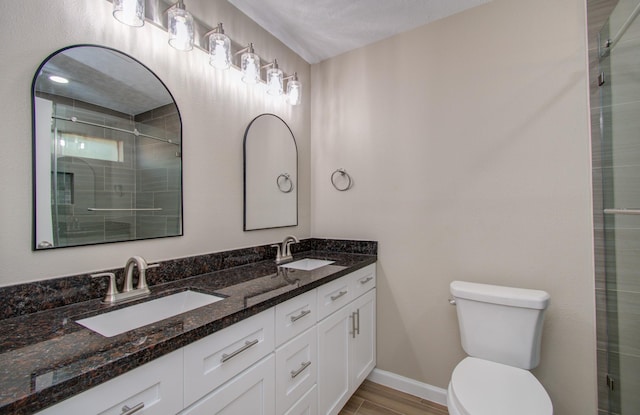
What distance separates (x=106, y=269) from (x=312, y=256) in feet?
4.10

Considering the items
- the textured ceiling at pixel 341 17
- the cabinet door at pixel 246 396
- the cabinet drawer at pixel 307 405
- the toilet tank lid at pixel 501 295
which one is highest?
the textured ceiling at pixel 341 17

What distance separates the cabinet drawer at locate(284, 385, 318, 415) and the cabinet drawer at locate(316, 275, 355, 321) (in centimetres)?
34

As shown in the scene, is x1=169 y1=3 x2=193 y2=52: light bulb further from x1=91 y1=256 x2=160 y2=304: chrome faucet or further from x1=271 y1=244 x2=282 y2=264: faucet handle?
x1=271 y1=244 x2=282 y2=264: faucet handle

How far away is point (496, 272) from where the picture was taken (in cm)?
170

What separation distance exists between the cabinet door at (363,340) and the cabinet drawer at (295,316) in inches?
18.4

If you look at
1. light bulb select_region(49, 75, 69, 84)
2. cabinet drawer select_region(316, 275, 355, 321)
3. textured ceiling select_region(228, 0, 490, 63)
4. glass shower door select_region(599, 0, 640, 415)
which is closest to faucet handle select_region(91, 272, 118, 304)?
light bulb select_region(49, 75, 69, 84)

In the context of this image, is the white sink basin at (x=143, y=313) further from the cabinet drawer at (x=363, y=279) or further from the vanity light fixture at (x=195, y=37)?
the vanity light fixture at (x=195, y=37)

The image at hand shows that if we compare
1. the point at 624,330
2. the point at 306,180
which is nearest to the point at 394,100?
the point at 306,180

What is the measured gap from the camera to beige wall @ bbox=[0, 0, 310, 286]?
0.98 meters

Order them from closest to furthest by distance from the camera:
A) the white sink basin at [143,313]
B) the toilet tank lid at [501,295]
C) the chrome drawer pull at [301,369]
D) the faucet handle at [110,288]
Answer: the white sink basin at [143,313] < the faucet handle at [110,288] < the chrome drawer pull at [301,369] < the toilet tank lid at [501,295]

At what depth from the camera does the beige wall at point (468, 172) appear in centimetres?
153

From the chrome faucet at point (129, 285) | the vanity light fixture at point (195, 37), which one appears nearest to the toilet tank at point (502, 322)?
the chrome faucet at point (129, 285)

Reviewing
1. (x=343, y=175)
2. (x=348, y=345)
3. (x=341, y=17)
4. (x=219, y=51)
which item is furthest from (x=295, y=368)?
(x=341, y=17)

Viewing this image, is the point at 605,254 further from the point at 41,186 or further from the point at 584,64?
the point at 41,186
